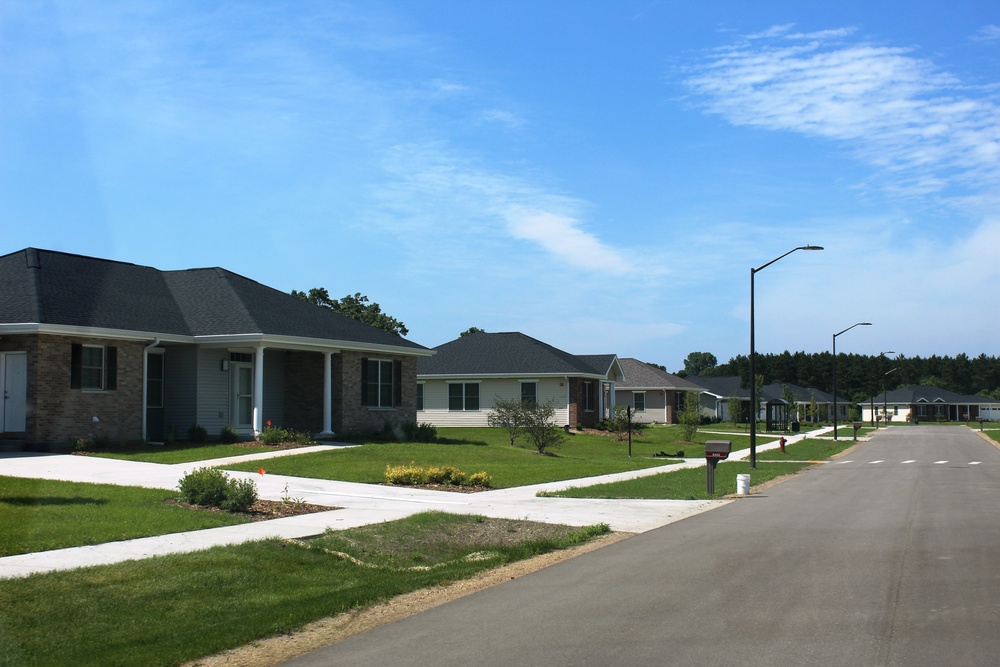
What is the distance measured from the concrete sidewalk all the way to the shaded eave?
3.25m

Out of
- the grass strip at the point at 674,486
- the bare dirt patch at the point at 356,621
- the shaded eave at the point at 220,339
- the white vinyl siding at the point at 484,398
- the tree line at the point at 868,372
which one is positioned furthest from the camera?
the tree line at the point at 868,372

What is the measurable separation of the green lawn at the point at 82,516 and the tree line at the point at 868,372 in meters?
110

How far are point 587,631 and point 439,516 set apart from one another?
750 cm

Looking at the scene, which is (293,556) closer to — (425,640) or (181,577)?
(181,577)

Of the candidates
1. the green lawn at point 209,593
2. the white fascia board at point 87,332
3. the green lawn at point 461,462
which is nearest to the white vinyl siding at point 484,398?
the green lawn at point 461,462

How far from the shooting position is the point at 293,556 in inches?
448

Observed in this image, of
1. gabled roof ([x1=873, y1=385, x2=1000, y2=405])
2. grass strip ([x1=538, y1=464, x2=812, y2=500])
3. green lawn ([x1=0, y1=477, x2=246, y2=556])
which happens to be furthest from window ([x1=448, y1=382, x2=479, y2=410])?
gabled roof ([x1=873, y1=385, x2=1000, y2=405])

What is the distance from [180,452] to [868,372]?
431 ft

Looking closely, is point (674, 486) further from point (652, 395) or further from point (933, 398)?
point (933, 398)

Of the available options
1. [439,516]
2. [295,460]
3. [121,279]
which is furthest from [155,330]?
[439,516]

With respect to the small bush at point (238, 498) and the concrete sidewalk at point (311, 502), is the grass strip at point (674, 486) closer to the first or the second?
the concrete sidewalk at point (311, 502)

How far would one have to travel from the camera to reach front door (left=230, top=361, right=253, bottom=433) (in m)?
30.0

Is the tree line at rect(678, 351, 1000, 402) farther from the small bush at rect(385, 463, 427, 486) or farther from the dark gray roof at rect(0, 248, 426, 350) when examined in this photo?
the small bush at rect(385, 463, 427, 486)

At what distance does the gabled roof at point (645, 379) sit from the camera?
68.8 m
